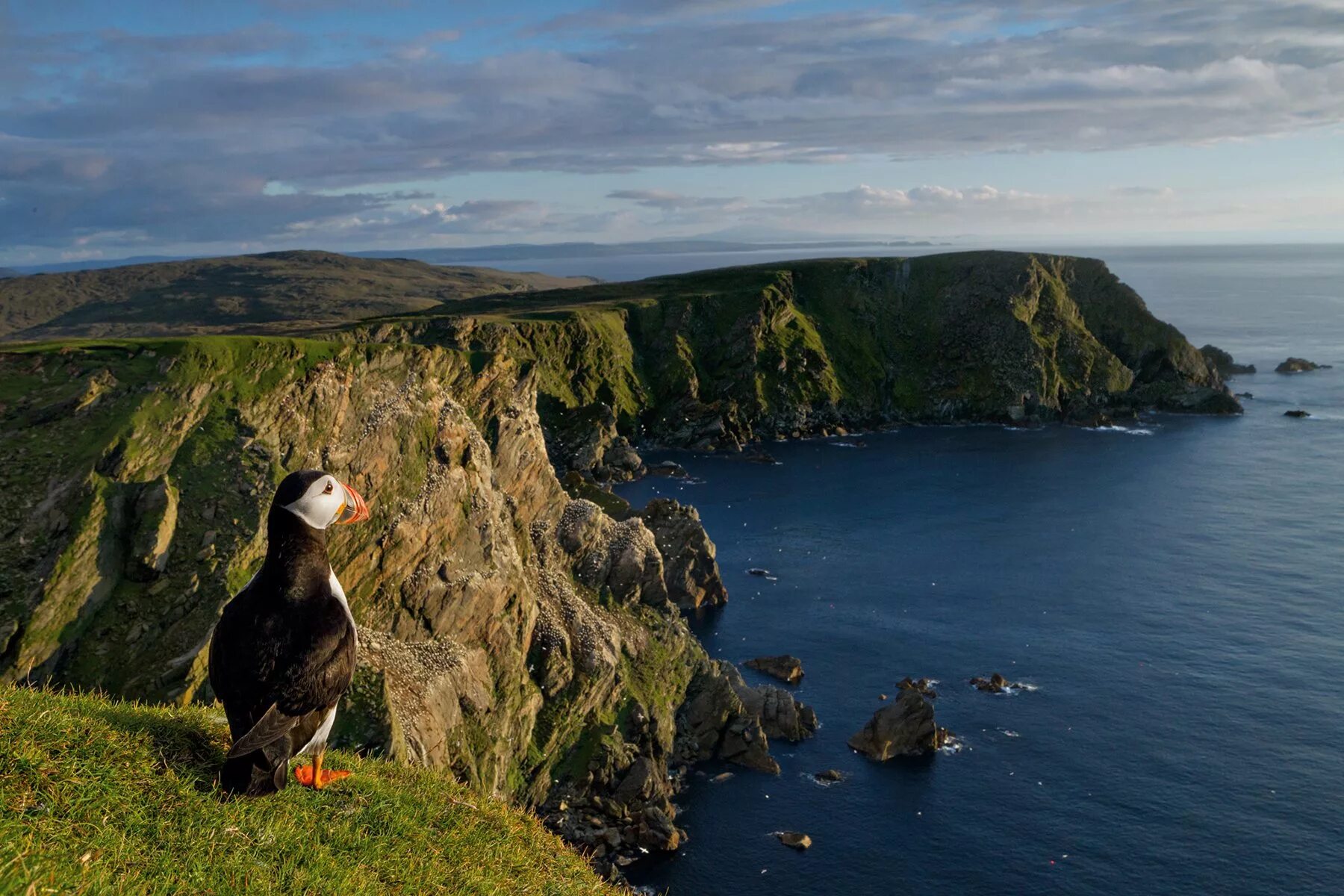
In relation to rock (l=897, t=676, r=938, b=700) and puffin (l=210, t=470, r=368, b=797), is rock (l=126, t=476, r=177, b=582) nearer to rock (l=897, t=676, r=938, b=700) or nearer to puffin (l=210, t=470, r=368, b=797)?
puffin (l=210, t=470, r=368, b=797)

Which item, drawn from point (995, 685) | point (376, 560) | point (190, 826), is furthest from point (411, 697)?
point (995, 685)

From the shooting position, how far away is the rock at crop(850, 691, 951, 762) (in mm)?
67250

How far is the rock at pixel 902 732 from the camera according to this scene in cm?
6725

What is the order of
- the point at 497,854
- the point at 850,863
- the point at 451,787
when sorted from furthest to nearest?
the point at 850,863 → the point at 451,787 → the point at 497,854

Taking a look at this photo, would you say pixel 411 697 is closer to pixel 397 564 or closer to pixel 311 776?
pixel 397 564

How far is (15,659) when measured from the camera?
39.7 m

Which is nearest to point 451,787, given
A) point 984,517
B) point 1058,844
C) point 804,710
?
point 1058,844

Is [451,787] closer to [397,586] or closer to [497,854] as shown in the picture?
[497,854]

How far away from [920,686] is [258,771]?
2896 inches

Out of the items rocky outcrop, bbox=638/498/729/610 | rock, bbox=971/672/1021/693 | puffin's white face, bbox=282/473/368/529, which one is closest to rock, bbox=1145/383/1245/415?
rocky outcrop, bbox=638/498/729/610

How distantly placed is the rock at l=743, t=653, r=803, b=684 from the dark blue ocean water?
1.65 metres

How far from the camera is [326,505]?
496 inches

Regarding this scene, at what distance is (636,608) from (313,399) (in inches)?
1305

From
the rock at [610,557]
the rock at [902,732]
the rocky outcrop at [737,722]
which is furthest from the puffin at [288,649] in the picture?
the rock at [610,557]
